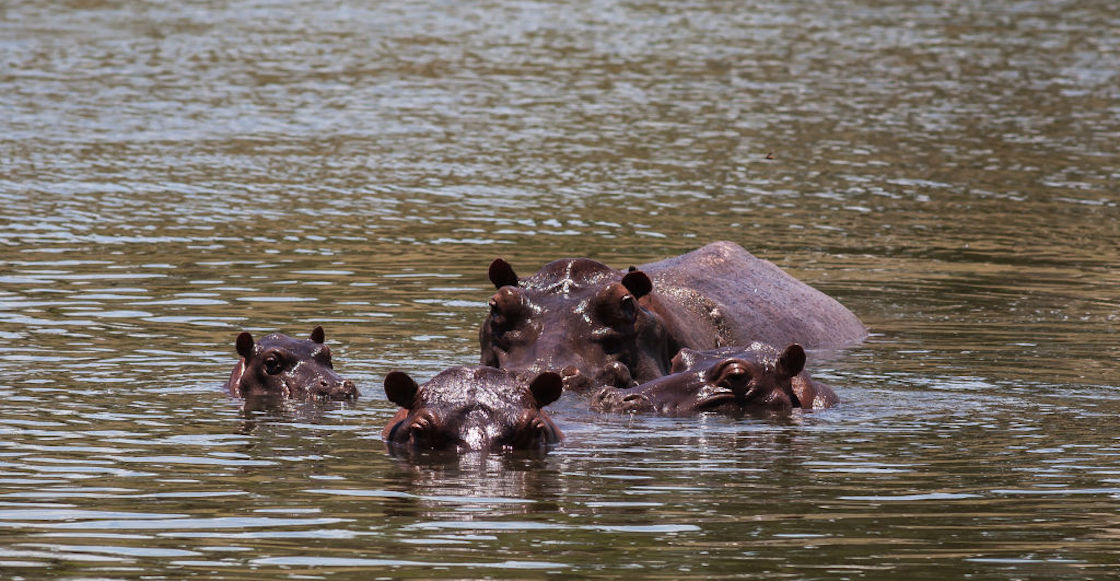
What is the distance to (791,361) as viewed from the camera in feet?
39.8

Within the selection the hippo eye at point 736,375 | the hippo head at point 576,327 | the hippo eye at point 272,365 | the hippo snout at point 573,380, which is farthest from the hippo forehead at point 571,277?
the hippo eye at point 272,365

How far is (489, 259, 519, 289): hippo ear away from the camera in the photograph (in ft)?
42.7

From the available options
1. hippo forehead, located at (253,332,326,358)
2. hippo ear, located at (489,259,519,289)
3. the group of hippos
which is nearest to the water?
the group of hippos

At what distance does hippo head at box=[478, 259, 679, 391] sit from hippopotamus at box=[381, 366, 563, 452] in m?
1.56

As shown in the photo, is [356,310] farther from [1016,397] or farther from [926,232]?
[926,232]

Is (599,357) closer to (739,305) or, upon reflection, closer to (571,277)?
(571,277)

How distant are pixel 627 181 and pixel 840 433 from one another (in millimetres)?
13442

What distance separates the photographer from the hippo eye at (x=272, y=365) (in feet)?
42.4

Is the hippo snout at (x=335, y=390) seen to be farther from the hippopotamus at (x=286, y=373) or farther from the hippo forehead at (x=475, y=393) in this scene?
the hippo forehead at (x=475, y=393)

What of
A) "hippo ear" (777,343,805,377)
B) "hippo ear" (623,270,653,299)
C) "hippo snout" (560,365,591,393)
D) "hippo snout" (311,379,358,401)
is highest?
"hippo ear" (623,270,653,299)

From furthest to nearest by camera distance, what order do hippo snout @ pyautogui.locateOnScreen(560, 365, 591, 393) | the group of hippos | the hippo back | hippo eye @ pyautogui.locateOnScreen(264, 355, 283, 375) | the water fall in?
the hippo back → hippo eye @ pyautogui.locateOnScreen(264, 355, 283, 375) → hippo snout @ pyautogui.locateOnScreen(560, 365, 591, 393) → the group of hippos → the water

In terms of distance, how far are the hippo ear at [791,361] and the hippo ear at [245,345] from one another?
10.3 ft

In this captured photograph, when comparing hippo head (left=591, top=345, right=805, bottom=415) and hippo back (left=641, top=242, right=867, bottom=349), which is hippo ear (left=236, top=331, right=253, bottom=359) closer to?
hippo head (left=591, top=345, right=805, bottom=415)

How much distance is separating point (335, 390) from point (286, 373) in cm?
40
